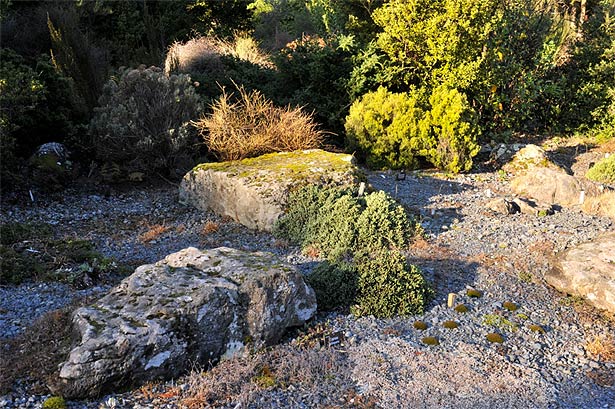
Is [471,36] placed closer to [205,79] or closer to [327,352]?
[205,79]

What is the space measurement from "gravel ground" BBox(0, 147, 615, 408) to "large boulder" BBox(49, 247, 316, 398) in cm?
18

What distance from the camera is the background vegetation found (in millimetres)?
9391

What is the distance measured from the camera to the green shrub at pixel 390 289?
15.8 ft

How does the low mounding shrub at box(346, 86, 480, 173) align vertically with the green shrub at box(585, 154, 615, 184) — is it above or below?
above

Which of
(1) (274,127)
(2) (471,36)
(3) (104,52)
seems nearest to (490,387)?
(1) (274,127)

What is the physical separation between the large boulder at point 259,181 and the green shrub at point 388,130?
1973mm

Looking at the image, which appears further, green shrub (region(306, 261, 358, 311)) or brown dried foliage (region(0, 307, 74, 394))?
green shrub (region(306, 261, 358, 311))

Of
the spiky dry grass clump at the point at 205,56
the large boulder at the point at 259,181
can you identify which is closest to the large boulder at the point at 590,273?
the large boulder at the point at 259,181

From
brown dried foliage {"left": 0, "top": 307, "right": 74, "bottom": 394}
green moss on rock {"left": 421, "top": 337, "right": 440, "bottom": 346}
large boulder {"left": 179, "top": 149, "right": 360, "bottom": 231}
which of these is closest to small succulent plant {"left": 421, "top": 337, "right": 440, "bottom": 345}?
green moss on rock {"left": 421, "top": 337, "right": 440, "bottom": 346}

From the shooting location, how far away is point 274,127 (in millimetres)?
9227

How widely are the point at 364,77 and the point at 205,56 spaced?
183 inches

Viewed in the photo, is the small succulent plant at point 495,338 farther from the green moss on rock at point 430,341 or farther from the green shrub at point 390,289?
the green shrub at point 390,289

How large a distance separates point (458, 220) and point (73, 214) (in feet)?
18.4

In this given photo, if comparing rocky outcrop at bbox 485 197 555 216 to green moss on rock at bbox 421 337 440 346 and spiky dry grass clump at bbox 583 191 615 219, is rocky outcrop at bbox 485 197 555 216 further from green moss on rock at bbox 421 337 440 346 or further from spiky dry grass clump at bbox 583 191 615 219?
green moss on rock at bbox 421 337 440 346
